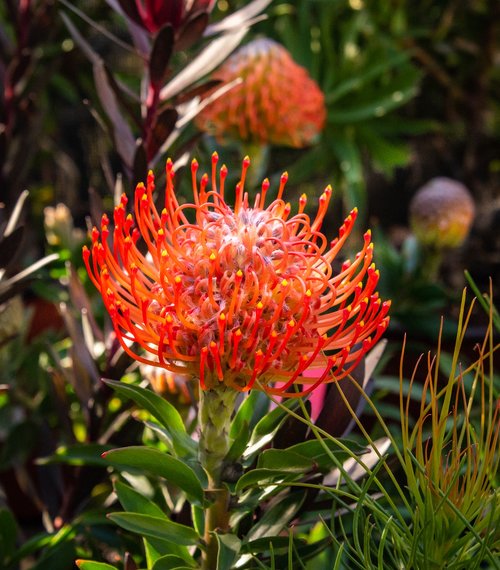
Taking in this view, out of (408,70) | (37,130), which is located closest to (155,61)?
(37,130)

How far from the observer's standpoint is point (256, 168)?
0.94 m

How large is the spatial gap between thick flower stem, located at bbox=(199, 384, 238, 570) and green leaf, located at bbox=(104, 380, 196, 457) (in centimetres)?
1

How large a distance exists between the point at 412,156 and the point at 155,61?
1438 mm

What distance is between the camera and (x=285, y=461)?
398mm

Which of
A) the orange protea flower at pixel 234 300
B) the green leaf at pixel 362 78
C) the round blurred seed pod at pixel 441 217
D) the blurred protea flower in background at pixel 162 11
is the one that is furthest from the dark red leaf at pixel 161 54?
the green leaf at pixel 362 78

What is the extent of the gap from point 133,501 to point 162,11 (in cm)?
34

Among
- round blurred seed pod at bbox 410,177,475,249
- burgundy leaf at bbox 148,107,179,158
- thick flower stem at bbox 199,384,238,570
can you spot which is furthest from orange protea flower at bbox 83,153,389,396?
round blurred seed pod at bbox 410,177,475,249

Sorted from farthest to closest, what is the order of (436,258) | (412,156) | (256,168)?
(412,156)
(436,258)
(256,168)

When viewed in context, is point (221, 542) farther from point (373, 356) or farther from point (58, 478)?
point (58, 478)

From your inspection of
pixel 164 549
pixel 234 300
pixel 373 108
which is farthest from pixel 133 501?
pixel 373 108

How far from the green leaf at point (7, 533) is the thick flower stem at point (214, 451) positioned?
0.62ft

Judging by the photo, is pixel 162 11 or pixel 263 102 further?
pixel 263 102

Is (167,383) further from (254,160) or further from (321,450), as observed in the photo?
(254,160)

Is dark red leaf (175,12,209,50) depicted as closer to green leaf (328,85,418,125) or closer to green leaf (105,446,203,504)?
green leaf (105,446,203,504)
